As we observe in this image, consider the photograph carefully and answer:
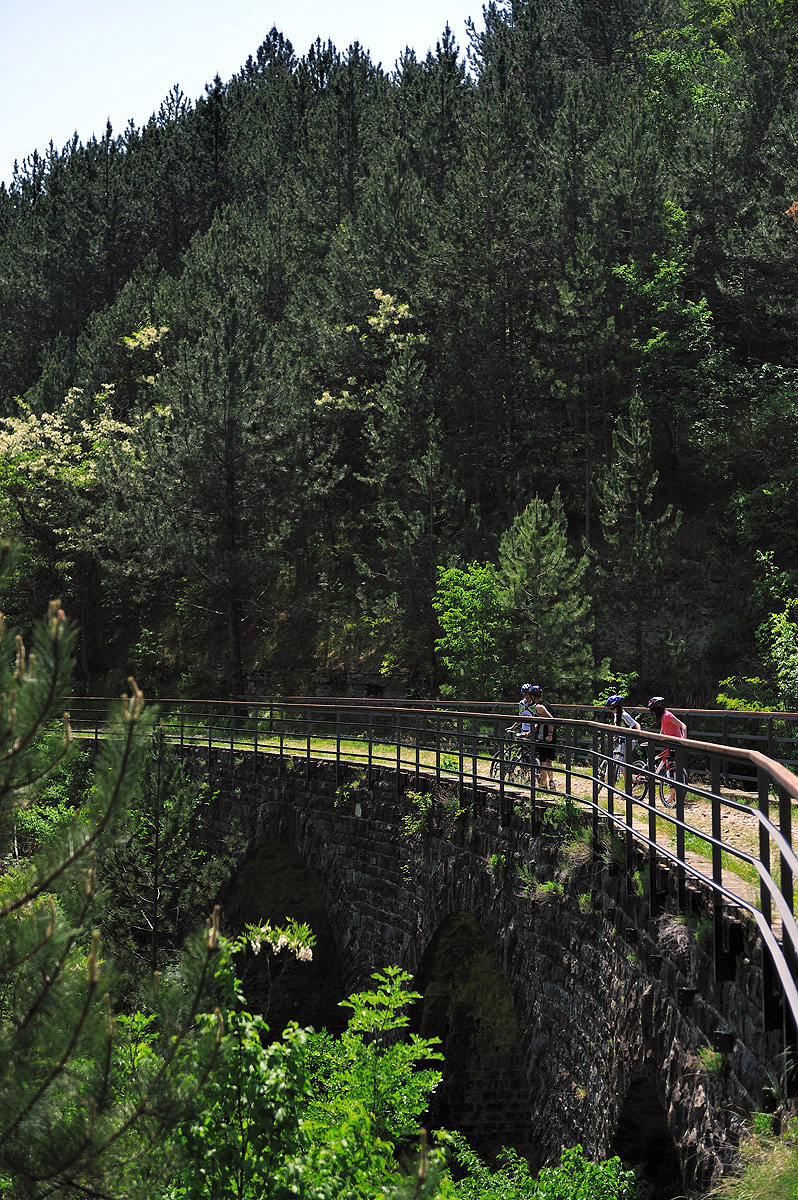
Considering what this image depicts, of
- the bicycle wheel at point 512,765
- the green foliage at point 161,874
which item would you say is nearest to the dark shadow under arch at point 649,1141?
the bicycle wheel at point 512,765

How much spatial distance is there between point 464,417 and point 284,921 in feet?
63.4

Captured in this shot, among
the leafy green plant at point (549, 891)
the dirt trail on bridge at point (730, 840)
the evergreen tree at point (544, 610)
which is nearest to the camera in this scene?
the dirt trail on bridge at point (730, 840)

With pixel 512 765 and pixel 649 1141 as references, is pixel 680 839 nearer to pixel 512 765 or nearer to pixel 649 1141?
pixel 649 1141

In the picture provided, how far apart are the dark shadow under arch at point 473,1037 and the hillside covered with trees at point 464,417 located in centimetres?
1184

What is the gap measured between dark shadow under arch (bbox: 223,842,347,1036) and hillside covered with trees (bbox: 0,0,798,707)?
7241mm

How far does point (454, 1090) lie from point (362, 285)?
27.9m

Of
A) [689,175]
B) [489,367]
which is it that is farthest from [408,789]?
[689,175]

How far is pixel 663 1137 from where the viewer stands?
862 cm

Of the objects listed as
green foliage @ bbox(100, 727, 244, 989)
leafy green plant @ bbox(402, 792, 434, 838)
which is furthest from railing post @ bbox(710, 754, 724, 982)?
green foliage @ bbox(100, 727, 244, 989)

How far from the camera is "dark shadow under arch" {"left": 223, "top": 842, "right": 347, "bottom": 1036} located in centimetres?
2012

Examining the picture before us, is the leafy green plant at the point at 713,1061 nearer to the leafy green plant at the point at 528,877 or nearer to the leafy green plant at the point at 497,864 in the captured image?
the leafy green plant at the point at 528,877

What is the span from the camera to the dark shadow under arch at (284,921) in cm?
2012

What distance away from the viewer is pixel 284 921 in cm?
2059

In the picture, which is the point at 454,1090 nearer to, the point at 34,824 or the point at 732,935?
the point at 34,824
